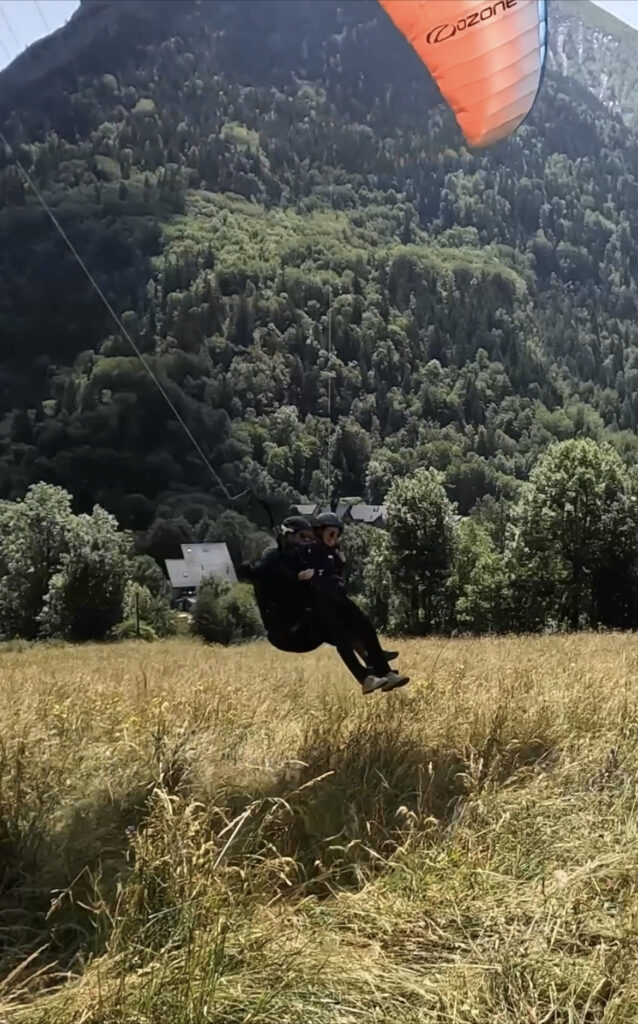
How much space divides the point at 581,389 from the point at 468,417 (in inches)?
1379

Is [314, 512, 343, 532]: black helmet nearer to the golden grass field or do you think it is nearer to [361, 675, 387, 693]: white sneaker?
[361, 675, 387, 693]: white sneaker

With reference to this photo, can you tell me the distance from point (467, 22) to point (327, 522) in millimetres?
4021

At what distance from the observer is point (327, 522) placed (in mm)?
4980

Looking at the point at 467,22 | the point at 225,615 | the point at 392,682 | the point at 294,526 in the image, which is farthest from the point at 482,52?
the point at 225,615

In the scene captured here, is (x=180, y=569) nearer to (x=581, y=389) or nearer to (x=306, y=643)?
(x=306, y=643)

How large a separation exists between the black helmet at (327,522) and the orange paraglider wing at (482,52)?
381cm

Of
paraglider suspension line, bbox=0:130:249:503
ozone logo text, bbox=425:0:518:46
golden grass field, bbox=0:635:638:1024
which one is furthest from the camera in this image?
ozone logo text, bbox=425:0:518:46

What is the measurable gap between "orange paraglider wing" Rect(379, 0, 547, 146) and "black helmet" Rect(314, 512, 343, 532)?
381cm

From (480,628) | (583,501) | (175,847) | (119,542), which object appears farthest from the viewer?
(119,542)

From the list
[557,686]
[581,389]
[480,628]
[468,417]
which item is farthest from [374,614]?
[581,389]

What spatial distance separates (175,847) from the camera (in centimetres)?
267

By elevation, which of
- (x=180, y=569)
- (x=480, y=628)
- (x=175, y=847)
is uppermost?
(x=180, y=569)

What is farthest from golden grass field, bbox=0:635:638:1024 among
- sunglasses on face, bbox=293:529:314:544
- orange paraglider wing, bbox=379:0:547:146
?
orange paraglider wing, bbox=379:0:547:146

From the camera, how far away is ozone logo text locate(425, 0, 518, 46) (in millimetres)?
5895
